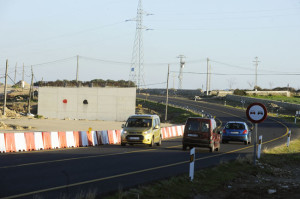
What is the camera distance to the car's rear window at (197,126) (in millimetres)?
26514

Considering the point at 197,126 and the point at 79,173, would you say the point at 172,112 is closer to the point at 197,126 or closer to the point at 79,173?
the point at 197,126

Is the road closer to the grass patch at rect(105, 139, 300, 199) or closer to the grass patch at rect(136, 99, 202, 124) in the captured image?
the grass patch at rect(105, 139, 300, 199)

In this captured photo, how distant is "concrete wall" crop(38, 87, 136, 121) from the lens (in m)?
74.8

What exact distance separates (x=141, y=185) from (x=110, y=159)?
755 centimetres

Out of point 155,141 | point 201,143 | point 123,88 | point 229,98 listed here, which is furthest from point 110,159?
point 229,98

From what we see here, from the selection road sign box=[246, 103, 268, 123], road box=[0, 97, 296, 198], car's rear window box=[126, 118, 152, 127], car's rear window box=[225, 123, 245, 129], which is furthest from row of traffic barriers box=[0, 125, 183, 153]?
road sign box=[246, 103, 268, 123]

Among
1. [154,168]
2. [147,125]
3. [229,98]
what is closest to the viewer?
[154,168]

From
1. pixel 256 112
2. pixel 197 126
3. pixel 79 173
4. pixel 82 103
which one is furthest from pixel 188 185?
pixel 82 103

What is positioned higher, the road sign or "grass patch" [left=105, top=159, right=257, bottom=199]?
the road sign

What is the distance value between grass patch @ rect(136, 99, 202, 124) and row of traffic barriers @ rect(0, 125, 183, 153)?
46.0 meters

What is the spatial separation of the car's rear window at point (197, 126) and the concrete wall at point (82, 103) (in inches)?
1901

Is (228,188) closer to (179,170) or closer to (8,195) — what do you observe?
(179,170)

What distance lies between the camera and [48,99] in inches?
2958

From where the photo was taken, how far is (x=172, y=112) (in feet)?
300
